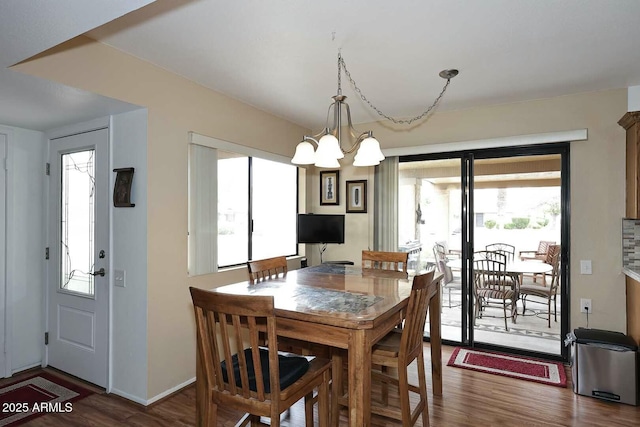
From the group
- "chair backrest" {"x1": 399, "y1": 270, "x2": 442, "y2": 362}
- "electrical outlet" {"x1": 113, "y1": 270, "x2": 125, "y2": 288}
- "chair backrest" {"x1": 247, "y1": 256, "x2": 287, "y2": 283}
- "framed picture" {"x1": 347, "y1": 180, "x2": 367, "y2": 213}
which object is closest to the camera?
"chair backrest" {"x1": 399, "y1": 270, "x2": 442, "y2": 362}

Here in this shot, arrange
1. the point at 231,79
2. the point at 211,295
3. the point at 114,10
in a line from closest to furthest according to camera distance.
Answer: the point at 114,10 → the point at 211,295 → the point at 231,79

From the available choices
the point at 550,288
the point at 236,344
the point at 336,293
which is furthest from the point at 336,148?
the point at 550,288

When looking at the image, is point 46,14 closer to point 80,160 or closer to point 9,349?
point 80,160

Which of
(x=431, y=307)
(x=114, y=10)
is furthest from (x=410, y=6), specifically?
(x=431, y=307)

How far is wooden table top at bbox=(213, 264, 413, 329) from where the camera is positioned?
1701 millimetres

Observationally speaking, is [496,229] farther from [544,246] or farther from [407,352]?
[407,352]

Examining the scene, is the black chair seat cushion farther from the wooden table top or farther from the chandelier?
the chandelier

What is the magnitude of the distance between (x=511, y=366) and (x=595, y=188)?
5.85 feet

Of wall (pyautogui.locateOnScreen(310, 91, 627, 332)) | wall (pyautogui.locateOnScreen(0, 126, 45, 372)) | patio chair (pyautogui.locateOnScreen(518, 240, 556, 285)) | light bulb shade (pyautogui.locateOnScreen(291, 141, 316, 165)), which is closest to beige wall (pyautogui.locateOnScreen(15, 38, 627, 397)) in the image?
wall (pyautogui.locateOnScreen(310, 91, 627, 332))

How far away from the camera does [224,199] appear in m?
3.50

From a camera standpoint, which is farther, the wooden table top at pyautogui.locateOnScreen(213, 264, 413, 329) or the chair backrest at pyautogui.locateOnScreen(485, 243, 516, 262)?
the chair backrest at pyautogui.locateOnScreen(485, 243, 516, 262)

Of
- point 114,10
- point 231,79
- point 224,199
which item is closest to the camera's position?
point 114,10

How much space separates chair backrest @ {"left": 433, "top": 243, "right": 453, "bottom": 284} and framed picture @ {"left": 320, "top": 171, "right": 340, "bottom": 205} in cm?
131

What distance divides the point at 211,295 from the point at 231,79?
1987 millimetres
